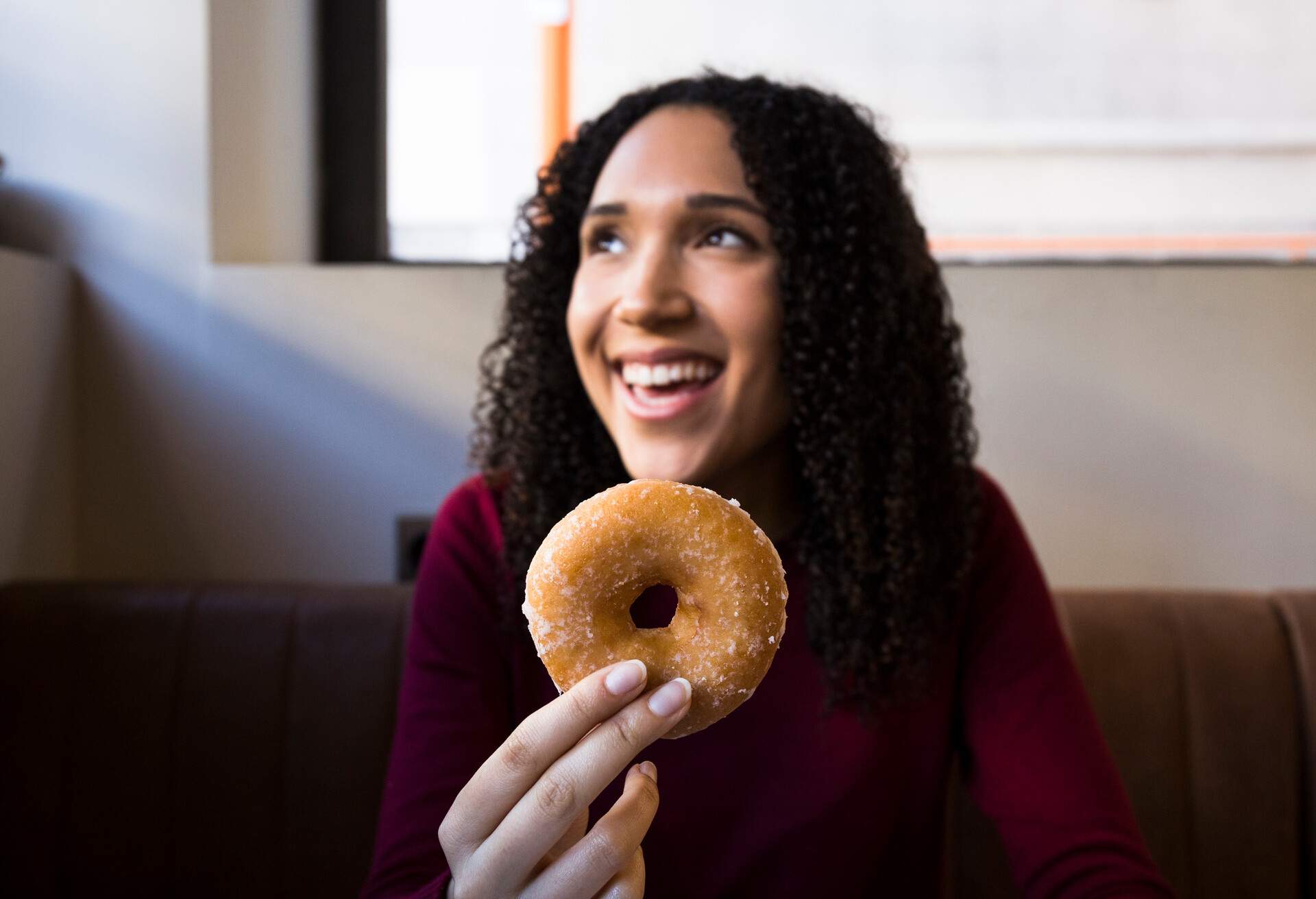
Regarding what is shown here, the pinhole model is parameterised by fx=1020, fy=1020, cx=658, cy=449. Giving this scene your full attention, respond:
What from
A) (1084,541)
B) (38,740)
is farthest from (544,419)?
(1084,541)

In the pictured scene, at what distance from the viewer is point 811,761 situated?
117 cm

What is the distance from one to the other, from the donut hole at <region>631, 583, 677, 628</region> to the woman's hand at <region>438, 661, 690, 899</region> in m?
0.31

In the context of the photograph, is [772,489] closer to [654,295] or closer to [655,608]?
[655,608]

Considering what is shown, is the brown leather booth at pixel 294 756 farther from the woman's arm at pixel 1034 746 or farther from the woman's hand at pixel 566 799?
the woman's hand at pixel 566 799

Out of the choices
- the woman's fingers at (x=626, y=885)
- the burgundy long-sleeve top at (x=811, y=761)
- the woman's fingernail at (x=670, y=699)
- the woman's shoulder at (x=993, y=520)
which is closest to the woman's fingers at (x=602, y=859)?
the woman's fingers at (x=626, y=885)

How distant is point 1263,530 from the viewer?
1.88 meters

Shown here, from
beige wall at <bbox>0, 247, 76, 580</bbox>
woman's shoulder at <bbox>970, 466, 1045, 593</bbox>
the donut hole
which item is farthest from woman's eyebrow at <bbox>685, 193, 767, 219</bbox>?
beige wall at <bbox>0, 247, 76, 580</bbox>

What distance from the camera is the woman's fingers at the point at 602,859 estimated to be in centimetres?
78

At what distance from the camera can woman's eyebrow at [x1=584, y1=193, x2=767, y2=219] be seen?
3.45 feet

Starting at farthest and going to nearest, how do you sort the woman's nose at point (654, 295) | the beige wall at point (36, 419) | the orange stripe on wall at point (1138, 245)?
1. the orange stripe on wall at point (1138, 245)
2. the beige wall at point (36, 419)
3. the woman's nose at point (654, 295)

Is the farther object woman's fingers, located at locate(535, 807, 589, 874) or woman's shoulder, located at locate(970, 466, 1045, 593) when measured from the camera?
woman's shoulder, located at locate(970, 466, 1045, 593)

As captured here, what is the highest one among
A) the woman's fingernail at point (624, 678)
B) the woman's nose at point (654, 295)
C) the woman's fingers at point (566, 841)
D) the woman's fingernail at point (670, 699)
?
the woman's nose at point (654, 295)

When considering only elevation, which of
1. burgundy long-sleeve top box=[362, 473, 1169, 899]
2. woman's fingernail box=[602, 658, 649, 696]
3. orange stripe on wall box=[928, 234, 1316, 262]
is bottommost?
burgundy long-sleeve top box=[362, 473, 1169, 899]

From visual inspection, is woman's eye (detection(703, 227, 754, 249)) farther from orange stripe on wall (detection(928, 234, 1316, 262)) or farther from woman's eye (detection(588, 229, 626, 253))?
orange stripe on wall (detection(928, 234, 1316, 262))
